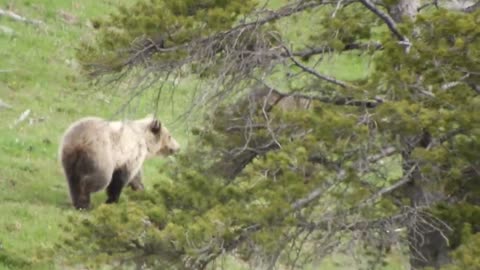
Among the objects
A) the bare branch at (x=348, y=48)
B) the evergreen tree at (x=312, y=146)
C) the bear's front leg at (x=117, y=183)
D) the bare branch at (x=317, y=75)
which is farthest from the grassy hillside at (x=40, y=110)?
the bare branch at (x=348, y=48)

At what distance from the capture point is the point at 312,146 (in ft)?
33.0

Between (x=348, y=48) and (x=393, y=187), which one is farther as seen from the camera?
(x=348, y=48)

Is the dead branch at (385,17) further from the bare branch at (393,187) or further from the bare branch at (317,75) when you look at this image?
the bare branch at (393,187)

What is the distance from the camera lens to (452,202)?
1053 centimetres

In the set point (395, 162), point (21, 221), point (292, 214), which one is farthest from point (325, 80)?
point (21, 221)

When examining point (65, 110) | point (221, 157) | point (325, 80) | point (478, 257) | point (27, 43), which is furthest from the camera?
point (27, 43)

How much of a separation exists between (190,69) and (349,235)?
281cm

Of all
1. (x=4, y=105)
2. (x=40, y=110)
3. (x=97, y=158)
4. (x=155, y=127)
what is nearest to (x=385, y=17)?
(x=97, y=158)

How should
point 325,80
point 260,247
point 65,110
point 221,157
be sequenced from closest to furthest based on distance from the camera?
1. point 260,247
2. point 325,80
3. point 221,157
4. point 65,110

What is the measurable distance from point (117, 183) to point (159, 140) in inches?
82.0

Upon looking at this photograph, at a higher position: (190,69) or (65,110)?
(190,69)

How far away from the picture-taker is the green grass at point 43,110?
14.5 metres

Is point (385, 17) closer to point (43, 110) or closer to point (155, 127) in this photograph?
point (155, 127)

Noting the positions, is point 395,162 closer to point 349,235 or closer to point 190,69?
point 349,235
